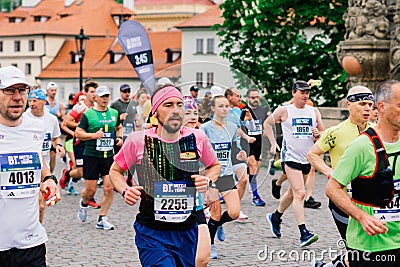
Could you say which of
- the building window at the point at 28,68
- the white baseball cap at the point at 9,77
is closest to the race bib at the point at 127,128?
the white baseball cap at the point at 9,77

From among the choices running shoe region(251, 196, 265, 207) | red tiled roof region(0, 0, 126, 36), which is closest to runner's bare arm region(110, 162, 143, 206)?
running shoe region(251, 196, 265, 207)

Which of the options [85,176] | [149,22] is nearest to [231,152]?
[85,176]

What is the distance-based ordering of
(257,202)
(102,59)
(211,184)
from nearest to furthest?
(211,184) < (257,202) < (102,59)

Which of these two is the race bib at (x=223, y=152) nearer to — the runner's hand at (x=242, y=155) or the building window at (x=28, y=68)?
the runner's hand at (x=242, y=155)

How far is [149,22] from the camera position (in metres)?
115

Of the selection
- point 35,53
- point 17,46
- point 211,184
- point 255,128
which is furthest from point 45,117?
point 17,46

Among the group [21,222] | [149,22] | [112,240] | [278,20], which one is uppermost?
[149,22]

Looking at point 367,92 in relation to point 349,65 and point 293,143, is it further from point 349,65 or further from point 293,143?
point 349,65

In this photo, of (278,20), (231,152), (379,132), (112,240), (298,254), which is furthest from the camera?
(278,20)

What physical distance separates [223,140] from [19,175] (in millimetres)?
1819

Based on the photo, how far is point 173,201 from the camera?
6.44 metres

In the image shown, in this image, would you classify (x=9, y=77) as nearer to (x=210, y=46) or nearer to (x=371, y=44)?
(x=371, y=44)

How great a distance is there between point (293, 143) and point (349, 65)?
8.46m

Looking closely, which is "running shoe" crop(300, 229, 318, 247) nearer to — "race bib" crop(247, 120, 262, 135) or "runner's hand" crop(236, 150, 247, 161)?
"race bib" crop(247, 120, 262, 135)
